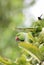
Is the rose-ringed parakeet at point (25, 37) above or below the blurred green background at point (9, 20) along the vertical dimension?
below

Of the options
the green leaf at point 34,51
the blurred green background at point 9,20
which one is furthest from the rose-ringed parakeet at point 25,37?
the blurred green background at point 9,20

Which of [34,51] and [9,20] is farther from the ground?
[9,20]

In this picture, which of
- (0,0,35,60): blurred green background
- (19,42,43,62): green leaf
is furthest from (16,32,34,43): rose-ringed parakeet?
(0,0,35,60): blurred green background

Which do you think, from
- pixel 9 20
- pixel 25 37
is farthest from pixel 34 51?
pixel 9 20

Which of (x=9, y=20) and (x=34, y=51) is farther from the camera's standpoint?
(x=9, y=20)

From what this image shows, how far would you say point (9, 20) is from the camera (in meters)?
4.02

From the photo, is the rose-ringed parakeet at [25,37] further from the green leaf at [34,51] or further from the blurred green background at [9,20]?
the blurred green background at [9,20]

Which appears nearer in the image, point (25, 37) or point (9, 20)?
point (25, 37)

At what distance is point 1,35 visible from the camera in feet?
12.5

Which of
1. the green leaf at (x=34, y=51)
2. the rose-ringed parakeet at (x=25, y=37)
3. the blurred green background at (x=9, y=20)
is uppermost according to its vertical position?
the blurred green background at (x=9, y=20)

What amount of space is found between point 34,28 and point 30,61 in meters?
0.10

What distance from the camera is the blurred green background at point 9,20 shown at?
12.0 ft

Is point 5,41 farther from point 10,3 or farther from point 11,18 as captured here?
point 10,3

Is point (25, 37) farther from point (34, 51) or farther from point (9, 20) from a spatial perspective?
point (9, 20)
